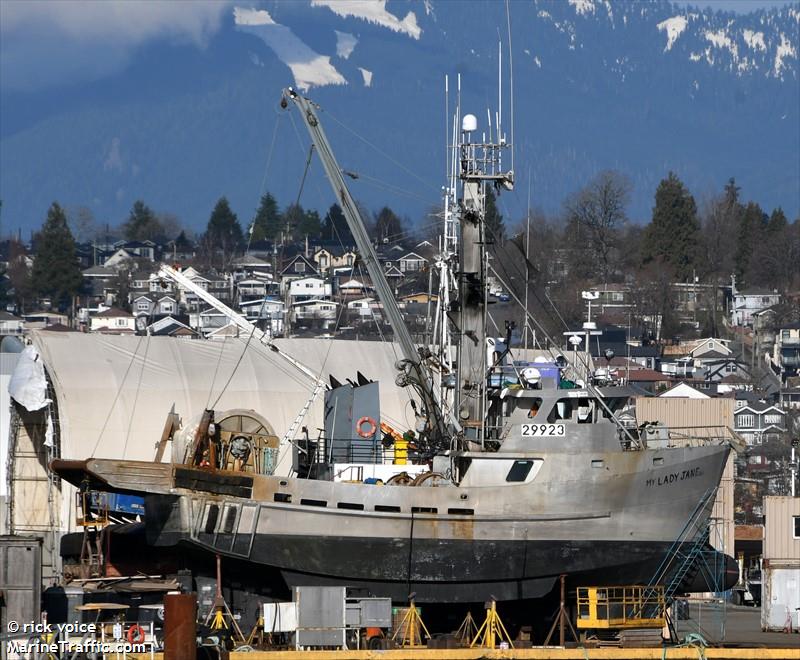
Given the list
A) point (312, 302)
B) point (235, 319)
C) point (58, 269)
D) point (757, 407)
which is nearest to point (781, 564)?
point (235, 319)

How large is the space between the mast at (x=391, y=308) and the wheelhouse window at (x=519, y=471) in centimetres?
210

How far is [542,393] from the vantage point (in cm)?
4259

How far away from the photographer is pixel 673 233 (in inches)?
6442

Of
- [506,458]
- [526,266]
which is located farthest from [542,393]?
[526,266]

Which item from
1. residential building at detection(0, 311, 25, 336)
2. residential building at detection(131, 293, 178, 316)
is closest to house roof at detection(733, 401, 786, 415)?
residential building at detection(0, 311, 25, 336)

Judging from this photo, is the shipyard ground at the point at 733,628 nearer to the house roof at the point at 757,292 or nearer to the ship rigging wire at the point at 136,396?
the ship rigging wire at the point at 136,396

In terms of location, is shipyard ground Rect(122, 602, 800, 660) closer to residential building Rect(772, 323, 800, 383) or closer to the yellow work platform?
the yellow work platform

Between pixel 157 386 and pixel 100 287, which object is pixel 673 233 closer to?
pixel 100 287

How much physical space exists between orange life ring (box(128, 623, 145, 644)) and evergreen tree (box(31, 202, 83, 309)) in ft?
476

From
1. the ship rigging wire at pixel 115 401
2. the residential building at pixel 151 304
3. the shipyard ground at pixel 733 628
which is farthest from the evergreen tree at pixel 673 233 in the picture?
the ship rigging wire at pixel 115 401

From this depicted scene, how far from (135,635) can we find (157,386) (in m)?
20.7

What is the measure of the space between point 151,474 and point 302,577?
14.8 ft

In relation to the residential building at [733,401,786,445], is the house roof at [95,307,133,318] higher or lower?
higher

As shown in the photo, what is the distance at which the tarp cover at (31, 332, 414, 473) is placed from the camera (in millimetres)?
53500
